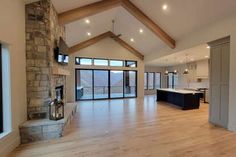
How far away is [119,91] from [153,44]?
413 cm

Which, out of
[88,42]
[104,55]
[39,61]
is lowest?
[39,61]

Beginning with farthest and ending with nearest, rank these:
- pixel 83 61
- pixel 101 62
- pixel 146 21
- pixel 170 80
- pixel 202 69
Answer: pixel 170 80
pixel 101 62
pixel 202 69
pixel 83 61
pixel 146 21

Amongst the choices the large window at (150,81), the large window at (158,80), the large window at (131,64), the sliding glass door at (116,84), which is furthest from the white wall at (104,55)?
the large window at (158,80)

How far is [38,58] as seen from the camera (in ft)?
12.3

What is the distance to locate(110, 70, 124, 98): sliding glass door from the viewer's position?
10.1m

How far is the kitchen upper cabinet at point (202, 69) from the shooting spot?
30.4 ft

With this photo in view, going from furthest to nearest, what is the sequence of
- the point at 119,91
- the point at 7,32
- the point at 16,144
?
the point at 119,91 → the point at 16,144 → the point at 7,32

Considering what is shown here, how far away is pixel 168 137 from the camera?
11.3ft

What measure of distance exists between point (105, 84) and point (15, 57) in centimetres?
705

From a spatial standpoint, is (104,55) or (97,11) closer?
(97,11)

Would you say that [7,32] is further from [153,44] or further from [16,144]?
[153,44]

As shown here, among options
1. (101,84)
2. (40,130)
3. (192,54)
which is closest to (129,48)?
(101,84)

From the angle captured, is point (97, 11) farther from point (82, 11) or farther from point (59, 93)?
point (59, 93)

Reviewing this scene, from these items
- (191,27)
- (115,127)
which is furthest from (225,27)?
(115,127)
